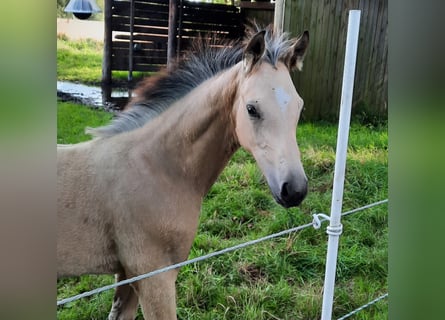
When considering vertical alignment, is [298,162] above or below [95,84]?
below

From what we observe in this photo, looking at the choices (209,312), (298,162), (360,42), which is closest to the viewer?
(298,162)

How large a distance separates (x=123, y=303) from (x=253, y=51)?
728 mm

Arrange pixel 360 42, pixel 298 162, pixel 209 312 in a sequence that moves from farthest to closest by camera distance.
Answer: pixel 360 42, pixel 209 312, pixel 298 162

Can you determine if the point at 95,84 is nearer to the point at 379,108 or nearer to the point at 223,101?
the point at 223,101

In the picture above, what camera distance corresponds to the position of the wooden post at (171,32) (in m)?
1.17

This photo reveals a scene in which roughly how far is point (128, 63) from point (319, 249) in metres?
0.79

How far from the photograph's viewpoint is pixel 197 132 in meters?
1.23

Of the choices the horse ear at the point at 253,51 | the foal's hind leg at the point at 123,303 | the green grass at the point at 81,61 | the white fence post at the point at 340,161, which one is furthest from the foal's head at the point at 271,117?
the foal's hind leg at the point at 123,303

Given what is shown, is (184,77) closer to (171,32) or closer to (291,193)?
(171,32)

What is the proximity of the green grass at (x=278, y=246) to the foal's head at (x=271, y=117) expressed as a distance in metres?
0.09

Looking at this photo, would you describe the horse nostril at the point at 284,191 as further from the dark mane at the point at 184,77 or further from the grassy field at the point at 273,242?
the dark mane at the point at 184,77

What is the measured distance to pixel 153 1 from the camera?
1181 millimetres

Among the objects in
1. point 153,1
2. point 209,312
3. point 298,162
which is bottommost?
A: point 209,312
